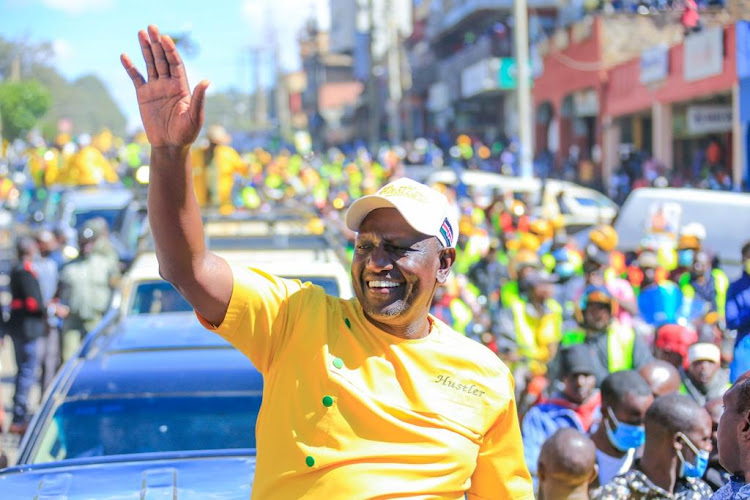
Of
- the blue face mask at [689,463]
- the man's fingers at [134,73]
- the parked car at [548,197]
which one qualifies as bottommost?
the parked car at [548,197]

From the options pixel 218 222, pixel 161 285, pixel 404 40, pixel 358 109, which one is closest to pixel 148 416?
pixel 161 285

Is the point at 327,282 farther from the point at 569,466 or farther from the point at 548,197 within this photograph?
the point at 548,197

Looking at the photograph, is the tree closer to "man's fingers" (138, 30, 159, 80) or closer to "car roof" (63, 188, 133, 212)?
"car roof" (63, 188, 133, 212)

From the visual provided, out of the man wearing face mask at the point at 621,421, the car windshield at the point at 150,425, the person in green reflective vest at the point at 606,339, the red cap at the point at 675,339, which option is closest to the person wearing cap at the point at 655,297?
the person in green reflective vest at the point at 606,339

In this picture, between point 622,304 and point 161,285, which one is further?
point 622,304

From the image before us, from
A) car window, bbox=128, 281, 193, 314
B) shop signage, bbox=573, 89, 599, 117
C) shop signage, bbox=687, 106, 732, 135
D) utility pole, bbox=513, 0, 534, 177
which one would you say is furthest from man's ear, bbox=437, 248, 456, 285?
shop signage, bbox=573, 89, 599, 117

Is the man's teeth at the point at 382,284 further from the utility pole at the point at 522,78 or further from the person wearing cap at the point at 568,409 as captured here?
the utility pole at the point at 522,78

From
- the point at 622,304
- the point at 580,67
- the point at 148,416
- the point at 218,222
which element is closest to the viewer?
the point at 148,416

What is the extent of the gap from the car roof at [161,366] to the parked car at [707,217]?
750 cm

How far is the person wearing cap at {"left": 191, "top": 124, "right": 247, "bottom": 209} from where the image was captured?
1099 centimetres

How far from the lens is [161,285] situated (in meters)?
7.23

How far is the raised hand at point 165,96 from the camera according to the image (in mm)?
2529

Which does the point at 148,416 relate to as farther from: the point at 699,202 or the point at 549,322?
the point at 699,202

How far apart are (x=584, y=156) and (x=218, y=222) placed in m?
28.6
